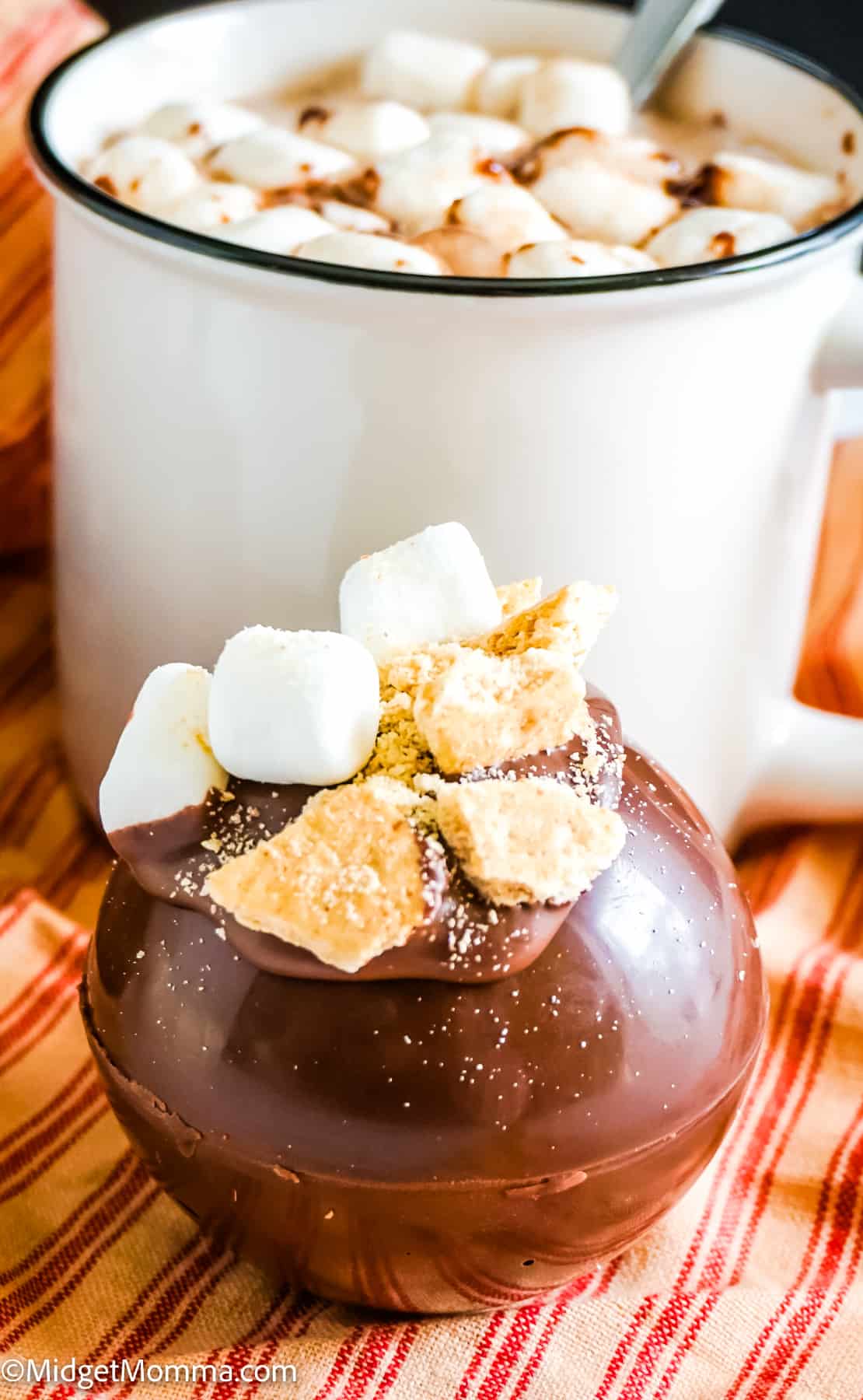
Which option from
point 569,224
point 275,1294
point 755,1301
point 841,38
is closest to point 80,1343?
point 275,1294

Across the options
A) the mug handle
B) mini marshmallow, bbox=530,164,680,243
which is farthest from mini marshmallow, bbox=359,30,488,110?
the mug handle

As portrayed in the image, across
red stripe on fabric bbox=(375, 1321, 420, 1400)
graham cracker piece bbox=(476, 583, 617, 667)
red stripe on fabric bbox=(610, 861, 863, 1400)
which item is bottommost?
red stripe on fabric bbox=(610, 861, 863, 1400)

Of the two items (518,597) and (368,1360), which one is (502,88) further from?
(368,1360)

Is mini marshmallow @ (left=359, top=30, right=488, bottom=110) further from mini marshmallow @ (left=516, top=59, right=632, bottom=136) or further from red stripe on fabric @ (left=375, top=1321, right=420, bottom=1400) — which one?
red stripe on fabric @ (left=375, top=1321, right=420, bottom=1400)

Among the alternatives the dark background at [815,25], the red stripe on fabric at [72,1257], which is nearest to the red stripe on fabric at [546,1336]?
the red stripe on fabric at [72,1257]

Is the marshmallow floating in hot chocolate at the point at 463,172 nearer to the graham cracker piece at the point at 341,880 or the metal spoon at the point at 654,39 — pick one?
the metal spoon at the point at 654,39

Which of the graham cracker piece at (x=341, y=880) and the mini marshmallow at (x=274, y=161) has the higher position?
the mini marshmallow at (x=274, y=161)
